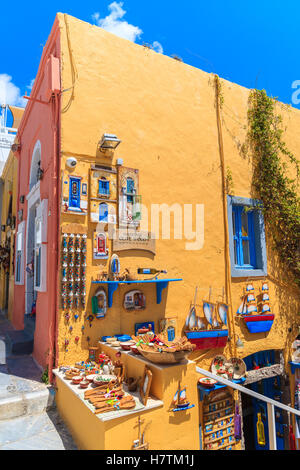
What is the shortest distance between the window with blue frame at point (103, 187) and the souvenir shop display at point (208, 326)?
287 cm

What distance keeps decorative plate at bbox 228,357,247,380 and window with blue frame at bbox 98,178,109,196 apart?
4284mm

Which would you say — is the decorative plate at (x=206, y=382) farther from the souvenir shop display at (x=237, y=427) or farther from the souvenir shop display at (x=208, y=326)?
the souvenir shop display at (x=237, y=427)

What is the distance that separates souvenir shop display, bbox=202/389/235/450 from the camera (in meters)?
5.80

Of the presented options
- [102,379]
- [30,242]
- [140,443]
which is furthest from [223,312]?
[30,242]

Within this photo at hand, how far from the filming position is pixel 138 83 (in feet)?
20.4

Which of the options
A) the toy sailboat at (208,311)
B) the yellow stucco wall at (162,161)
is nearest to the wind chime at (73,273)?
the yellow stucco wall at (162,161)

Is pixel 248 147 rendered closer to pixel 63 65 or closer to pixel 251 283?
pixel 251 283

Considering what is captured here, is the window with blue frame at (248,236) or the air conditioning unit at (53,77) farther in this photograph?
the window with blue frame at (248,236)

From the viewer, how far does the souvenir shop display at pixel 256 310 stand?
6.90 m

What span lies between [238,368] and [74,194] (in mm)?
4732

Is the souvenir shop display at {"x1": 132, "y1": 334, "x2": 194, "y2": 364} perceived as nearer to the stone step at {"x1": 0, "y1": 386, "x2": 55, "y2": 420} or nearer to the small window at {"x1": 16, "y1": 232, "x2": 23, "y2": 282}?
the stone step at {"x1": 0, "y1": 386, "x2": 55, "y2": 420}

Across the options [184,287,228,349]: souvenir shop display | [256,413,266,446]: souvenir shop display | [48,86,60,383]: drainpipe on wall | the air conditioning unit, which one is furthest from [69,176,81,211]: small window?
[256,413,266,446]: souvenir shop display
